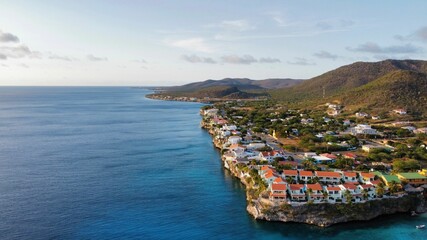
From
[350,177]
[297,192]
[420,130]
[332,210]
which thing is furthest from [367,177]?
[420,130]

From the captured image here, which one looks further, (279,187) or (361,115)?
(361,115)

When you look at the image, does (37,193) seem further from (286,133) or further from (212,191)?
(286,133)

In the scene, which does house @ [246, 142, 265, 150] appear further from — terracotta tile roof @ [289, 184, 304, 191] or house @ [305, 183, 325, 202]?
house @ [305, 183, 325, 202]

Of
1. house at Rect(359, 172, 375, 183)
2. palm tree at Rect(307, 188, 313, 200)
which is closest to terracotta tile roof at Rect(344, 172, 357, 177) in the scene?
house at Rect(359, 172, 375, 183)

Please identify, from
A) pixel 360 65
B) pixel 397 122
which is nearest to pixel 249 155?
pixel 397 122

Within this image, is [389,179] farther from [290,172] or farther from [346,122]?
[346,122]

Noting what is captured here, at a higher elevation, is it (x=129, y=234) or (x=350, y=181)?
(x=350, y=181)

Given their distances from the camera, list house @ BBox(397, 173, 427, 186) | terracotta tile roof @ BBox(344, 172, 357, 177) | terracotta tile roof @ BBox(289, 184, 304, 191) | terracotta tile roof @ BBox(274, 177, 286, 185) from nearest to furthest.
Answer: terracotta tile roof @ BBox(289, 184, 304, 191) < terracotta tile roof @ BBox(274, 177, 286, 185) < house @ BBox(397, 173, 427, 186) < terracotta tile roof @ BBox(344, 172, 357, 177)
